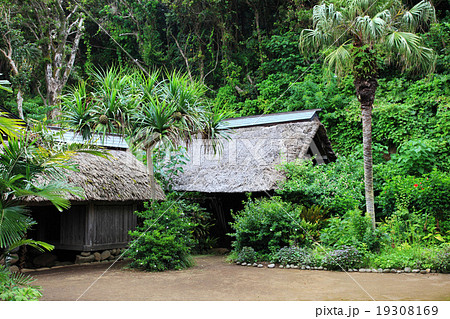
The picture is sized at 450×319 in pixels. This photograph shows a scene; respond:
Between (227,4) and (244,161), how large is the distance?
1179 centimetres

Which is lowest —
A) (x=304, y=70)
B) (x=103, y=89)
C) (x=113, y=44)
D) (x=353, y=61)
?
(x=103, y=89)

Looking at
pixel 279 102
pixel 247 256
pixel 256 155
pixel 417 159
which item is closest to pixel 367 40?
pixel 256 155

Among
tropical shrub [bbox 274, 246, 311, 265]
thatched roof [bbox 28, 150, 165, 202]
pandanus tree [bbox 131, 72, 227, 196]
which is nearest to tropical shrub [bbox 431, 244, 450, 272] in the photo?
tropical shrub [bbox 274, 246, 311, 265]

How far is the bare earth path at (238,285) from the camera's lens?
615cm

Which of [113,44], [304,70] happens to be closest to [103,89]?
[304,70]

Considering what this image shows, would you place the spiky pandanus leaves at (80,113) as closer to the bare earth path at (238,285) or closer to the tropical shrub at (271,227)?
the bare earth path at (238,285)

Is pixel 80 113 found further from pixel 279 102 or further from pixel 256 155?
pixel 279 102

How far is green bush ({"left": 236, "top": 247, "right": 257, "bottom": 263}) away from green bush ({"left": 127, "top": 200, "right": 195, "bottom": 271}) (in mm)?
1247

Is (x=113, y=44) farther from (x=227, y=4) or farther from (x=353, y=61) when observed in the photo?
(x=353, y=61)

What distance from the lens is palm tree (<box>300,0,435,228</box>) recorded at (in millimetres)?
9156

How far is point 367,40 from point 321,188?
13.5ft

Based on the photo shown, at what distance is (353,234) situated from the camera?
30.1 ft

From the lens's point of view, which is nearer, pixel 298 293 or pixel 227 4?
pixel 298 293

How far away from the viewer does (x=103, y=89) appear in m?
9.34
